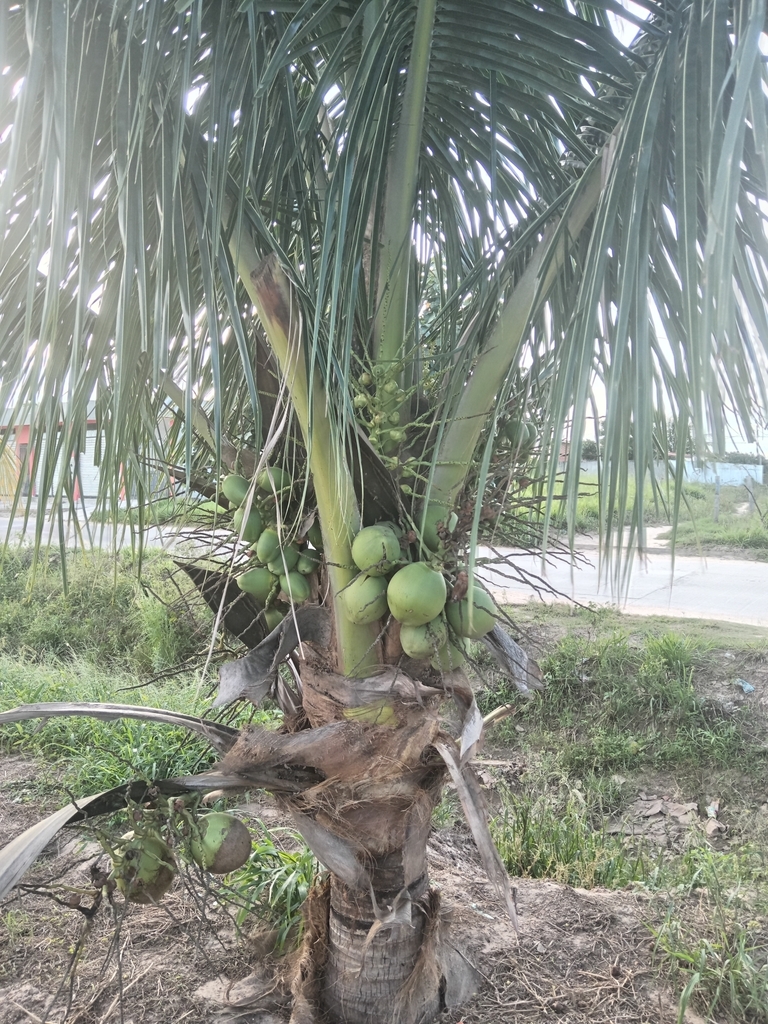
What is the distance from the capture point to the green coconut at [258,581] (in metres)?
1.24

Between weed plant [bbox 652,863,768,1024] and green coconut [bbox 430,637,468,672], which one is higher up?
green coconut [bbox 430,637,468,672]

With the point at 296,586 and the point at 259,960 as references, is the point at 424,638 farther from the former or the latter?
the point at 259,960

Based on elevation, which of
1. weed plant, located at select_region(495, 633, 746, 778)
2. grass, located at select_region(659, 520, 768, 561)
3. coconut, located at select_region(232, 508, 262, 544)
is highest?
coconut, located at select_region(232, 508, 262, 544)

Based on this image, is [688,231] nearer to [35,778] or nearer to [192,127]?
[192,127]

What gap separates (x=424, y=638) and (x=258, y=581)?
0.32 metres

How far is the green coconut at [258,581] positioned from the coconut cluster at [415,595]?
0.15 metres

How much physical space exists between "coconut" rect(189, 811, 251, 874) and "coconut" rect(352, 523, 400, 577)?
0.54m

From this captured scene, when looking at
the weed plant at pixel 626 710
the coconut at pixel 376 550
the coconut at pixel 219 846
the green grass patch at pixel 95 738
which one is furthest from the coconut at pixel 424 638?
the weed plant at pixel 626 710

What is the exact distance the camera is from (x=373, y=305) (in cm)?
123

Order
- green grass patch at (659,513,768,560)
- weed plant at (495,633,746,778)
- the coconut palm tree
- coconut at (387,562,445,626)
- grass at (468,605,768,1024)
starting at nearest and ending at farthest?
the coconut palm tree, coconut at (387,562,445,626), grass at (468,605,768,1024), weed plant at (495,633,746,778), green grass patch at (659,513,768,560)

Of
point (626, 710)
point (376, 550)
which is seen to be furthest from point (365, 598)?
point (626, 710)

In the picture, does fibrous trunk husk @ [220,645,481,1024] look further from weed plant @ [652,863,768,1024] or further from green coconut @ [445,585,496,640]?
weed plant @ [652,863,768,1024]

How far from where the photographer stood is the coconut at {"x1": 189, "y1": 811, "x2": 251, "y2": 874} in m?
1.24

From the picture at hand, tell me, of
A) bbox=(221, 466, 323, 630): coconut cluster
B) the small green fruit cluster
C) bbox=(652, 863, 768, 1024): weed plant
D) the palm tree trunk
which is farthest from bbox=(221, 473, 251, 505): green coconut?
bbox=(652, 863, 768, 1024): weed plant
